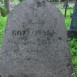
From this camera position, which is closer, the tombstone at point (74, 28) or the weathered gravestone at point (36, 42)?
the weathered gravestone at point (36, 42)

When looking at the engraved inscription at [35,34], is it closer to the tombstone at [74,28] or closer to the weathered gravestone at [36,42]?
the weathered gravestone at [36,42]

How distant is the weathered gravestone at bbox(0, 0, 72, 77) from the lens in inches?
201

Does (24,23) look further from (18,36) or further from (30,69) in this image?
(30,69)

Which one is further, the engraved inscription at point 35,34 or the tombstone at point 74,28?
the tombstone at point 74,28

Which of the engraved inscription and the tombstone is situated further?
the tombstone

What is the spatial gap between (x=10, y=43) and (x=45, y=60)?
2.04ft

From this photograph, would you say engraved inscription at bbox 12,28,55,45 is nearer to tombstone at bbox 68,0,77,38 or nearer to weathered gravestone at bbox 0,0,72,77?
weathered gravestone at bbox 0,0,72,77

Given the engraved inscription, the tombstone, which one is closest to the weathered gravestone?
the engraved inscription

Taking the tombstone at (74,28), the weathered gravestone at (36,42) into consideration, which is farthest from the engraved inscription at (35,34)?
the tombstone at (74,28)

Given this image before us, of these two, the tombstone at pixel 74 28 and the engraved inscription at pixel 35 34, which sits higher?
the engraved inscription at pixel 35 34

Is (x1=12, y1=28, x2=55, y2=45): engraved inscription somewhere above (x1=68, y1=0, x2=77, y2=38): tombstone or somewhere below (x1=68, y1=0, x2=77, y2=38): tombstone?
above

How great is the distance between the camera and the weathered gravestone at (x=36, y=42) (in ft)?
16.7

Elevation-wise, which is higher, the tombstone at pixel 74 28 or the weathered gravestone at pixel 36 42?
the weathered gravestone at pixel 36 42

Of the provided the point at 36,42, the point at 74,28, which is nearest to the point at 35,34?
the point at 36,42
